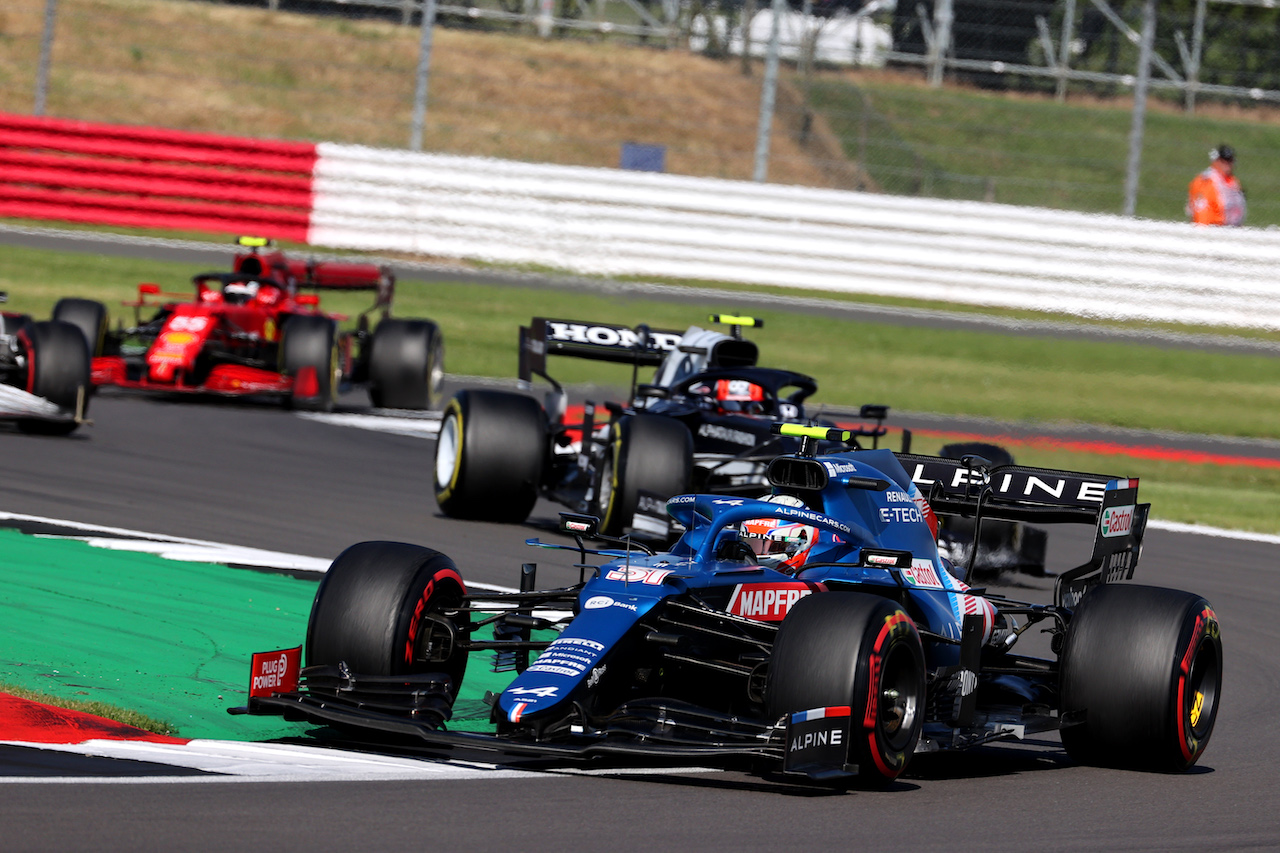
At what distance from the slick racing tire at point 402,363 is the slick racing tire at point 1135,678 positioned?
11489mm

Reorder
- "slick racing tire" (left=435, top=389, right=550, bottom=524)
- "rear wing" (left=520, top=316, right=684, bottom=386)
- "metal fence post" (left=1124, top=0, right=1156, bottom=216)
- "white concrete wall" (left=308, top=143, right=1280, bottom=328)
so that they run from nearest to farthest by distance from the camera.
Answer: "slick racing tire" (left=435, top=389, right=550, bottom=524) < "rear wing" (left=520, top=316, right=684, bottom=386) < "white concrete wall" (left=308, top=143, right=1280, bottom=328) < "metal fence post" (left=1124, top=0, right=1156, bottom=216)

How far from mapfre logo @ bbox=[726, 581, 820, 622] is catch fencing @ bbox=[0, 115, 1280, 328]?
703 inches

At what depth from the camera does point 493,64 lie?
1128 inches

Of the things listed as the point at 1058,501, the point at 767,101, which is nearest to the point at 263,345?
the point at 767,101

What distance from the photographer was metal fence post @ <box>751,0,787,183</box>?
25578 mm

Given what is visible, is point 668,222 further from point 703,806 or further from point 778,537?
point 703,806

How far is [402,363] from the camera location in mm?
18547

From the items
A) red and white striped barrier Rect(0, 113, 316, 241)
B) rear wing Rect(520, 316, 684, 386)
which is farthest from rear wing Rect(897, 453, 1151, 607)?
red and white striped barrier Rect(0, 113, 316, 241)

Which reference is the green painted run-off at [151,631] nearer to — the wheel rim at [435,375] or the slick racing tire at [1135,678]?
the slick racing tire at [1135,678]

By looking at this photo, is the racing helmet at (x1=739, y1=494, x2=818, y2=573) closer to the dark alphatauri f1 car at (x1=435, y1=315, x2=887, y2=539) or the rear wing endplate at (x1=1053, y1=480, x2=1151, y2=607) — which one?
the rear wing endplate at (x1=1053, y1=480, x2=1151, y2=607)

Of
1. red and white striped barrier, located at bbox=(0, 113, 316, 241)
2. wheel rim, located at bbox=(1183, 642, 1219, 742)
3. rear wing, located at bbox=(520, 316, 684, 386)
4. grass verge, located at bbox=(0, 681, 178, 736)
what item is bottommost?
grass verge, located at bbox=(0, 681, 178, 736)

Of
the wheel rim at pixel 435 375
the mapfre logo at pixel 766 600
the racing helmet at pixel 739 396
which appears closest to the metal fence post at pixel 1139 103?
the wheel rim at pixel 435 375

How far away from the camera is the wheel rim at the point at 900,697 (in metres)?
6.95

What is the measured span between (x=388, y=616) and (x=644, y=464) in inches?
192
